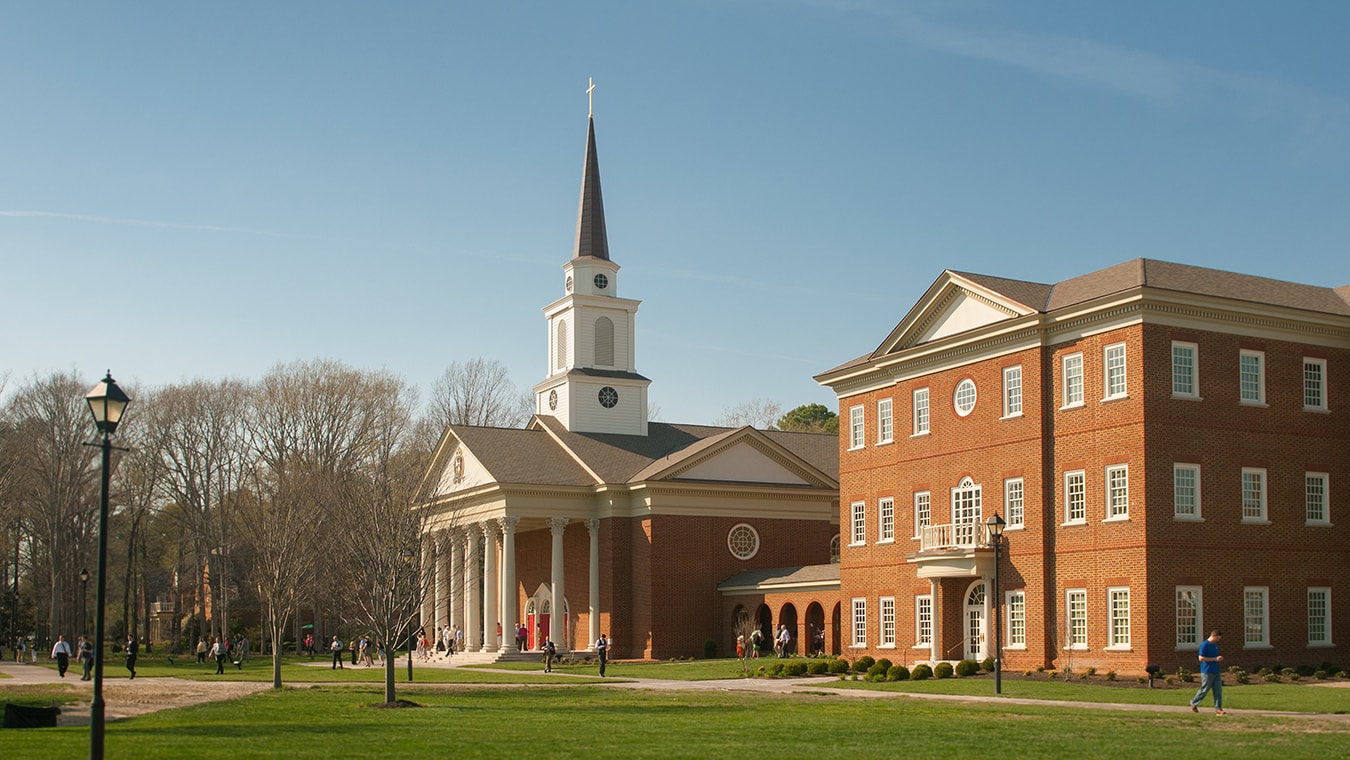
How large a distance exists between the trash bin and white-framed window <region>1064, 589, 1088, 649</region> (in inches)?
992

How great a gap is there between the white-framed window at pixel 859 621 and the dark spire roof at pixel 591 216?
2477 cm

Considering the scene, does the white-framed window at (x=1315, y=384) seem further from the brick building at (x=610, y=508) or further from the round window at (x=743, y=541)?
the round window at (x=743, y=541)

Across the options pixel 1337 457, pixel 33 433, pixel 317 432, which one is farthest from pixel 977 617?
pixel 33 433

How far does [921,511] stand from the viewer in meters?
43.8

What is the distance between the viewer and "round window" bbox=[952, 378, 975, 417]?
41688 mm

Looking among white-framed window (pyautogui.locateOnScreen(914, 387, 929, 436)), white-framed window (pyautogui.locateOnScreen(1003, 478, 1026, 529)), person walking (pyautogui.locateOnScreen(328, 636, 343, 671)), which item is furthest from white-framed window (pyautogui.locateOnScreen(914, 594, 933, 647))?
person walking (pyautogui.locateOnScreen(328, 636, 343, 671))

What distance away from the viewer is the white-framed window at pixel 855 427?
48006mm

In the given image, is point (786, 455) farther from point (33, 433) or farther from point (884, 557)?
point (33, 433)

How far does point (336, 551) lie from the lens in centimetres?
5478

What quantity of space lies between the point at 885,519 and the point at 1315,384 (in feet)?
45.5

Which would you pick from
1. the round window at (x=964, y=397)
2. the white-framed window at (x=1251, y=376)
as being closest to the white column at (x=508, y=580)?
the round window at (x=964, y=397)

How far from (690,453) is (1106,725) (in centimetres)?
3731

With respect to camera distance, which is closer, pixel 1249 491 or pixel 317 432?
pixel 1249 491

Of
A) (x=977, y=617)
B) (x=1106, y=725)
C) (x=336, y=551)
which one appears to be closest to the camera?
(x=1106, y=725)
